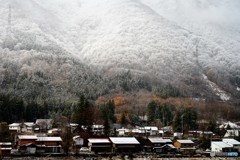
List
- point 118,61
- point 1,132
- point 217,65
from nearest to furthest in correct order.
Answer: point 1,132, point 118,61, point 217,65

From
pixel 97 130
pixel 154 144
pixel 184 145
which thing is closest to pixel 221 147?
pixel 184 145

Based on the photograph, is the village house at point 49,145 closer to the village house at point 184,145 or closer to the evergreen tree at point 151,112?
the village house at point 184,145

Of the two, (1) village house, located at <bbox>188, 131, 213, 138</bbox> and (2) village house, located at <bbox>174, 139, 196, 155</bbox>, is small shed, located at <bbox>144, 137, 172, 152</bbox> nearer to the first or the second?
(2) village house, located at <bbox>174, 139, 196, 155</bbox>

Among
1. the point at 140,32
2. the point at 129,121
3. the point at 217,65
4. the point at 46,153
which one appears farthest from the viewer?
the point at 140,32

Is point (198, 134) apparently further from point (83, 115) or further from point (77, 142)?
point (77, 142)

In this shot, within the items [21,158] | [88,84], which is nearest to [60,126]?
[21,158]

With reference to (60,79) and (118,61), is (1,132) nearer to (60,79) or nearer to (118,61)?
(60,79)
